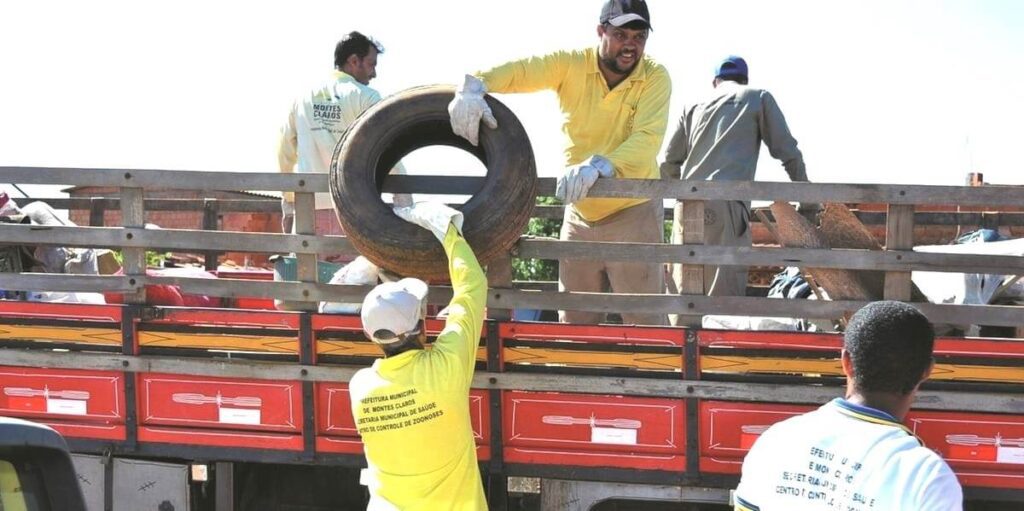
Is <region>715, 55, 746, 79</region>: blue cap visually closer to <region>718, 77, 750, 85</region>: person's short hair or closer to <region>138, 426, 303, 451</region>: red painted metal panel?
<region>718, 77, 750, 85</region>: person's short hair

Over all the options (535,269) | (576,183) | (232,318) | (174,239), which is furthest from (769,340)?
(535,269)

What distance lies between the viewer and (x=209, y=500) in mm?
4492

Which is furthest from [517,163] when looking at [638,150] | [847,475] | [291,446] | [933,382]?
[847,475]

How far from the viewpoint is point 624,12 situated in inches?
181

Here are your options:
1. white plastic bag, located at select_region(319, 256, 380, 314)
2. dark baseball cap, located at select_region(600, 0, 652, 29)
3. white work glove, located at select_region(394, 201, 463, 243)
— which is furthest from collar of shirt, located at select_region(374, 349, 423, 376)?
dark baseball cap, located at select_region(600, 0, 652, 29)

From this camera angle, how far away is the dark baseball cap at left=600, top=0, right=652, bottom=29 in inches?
179

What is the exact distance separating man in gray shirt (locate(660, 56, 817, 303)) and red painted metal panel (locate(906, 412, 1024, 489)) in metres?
1.42

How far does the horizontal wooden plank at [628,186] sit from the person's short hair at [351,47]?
131 cm

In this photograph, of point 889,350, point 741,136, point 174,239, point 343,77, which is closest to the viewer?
point 889,350

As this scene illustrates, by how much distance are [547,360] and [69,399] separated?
2.15 m

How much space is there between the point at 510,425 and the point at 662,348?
700 mm

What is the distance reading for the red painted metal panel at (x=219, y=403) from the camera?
166 inches

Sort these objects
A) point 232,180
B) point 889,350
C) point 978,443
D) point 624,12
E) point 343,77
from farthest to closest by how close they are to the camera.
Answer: point 343,77 < point 624,12 < point 232,180 < point 978,443 < point 889,350

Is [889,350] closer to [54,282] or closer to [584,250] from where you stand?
[584,250]
